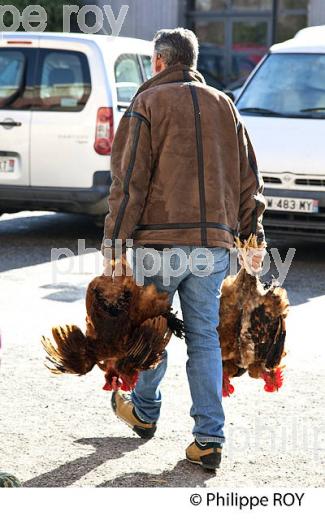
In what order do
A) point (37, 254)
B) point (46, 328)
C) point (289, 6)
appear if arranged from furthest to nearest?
1. point (289, 6)
2. point (37, 254)
3. point (46, 328)

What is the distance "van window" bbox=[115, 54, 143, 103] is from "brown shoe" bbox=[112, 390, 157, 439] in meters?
5.94

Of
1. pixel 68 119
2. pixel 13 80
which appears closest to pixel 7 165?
pixel 68 119

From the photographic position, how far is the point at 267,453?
16.8 feet

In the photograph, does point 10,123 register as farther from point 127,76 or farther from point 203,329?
point 203,329

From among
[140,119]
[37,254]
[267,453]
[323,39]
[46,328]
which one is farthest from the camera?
[323,39]

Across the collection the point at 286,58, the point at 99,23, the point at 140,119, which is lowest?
the point at 99,23

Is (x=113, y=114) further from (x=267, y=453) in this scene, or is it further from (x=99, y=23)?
(x=99, y=23)

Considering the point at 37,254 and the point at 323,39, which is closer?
the point at 37,254

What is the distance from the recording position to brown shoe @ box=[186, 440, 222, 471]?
487 cm

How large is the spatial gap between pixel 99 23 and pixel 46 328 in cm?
2033

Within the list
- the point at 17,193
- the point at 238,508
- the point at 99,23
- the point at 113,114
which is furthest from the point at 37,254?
the point at 99,23

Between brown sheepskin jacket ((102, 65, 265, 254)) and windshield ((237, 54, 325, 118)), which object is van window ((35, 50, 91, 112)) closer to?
windshield ((237, 54, 325, 118))

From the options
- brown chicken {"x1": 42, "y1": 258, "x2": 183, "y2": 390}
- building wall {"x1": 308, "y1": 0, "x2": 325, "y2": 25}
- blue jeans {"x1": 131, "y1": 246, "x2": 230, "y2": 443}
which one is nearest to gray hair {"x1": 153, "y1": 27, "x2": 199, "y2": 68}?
blue jeans {"x1": 131, "y1": 246, "x2": 230, "y2": 443}

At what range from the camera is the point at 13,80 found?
1096 centimetres
